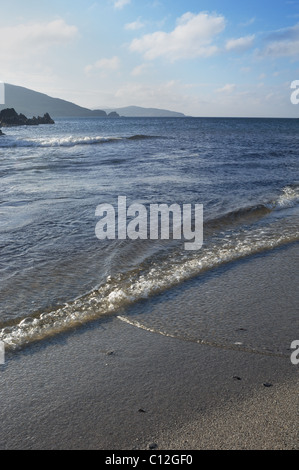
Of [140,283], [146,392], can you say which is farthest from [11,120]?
[146,392]

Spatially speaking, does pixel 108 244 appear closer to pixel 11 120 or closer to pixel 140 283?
pixel 140 283

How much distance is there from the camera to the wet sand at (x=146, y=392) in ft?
8.36

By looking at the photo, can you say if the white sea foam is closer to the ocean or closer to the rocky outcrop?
the ocean

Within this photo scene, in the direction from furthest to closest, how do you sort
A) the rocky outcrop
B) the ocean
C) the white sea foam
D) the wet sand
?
1. the rocky outcrop
2. the ocean
3. the white sea foam
4. the wet sand

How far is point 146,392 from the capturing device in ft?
9.89

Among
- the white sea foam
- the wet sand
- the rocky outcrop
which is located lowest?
the wet sand

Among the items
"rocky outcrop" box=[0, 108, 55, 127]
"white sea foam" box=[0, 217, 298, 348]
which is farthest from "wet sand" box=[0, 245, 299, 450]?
"rocky outcrop" box=[0, 108, 55, 127]

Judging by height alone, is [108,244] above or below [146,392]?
above

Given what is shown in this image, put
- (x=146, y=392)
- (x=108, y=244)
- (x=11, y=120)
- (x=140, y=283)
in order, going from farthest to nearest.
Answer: (x=11, y=120), (x=108, y=244), (x=140, y=283), (x=146, y=392)

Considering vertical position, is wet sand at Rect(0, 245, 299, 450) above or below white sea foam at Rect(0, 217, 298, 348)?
below

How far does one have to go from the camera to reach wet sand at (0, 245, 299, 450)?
2.55m

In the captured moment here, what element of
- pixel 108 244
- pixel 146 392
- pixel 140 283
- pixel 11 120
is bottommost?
pixel 146 392

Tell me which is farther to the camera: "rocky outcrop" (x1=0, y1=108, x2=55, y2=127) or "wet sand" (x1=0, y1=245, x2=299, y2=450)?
"rocky outcrop" (x1=0, y1=108, x2=55, y2=127)
